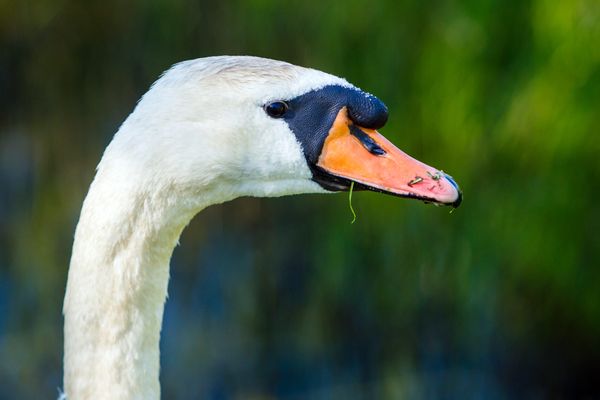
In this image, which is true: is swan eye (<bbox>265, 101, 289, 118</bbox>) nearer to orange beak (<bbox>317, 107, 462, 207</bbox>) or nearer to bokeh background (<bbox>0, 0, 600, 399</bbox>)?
orange beak (<bbox>317, 107, 462, 207</bbox>)

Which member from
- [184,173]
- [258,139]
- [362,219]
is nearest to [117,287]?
[184,173]

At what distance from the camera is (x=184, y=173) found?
7.64 feet

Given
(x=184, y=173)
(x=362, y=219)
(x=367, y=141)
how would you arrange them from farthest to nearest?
(x=362, y=219) → (x=367, y=141) → (x=184, y=173)

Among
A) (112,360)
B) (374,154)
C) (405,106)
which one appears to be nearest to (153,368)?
(112,360)

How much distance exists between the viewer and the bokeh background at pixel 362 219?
467cm

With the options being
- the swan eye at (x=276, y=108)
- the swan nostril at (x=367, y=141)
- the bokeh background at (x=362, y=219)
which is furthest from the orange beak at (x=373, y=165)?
the bokeh background at (x=362, y=219)

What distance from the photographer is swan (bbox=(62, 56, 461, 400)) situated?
2.30 meters

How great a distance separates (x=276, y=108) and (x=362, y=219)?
2.70 meters

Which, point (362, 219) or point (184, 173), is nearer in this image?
point (184, 173)

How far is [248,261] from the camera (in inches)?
223

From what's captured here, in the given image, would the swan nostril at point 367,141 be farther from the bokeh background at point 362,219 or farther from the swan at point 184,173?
the bokeh background at point 362,219

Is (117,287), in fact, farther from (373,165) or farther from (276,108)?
(373,165)

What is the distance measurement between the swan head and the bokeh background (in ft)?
7.80

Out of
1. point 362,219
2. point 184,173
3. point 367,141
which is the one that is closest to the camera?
point 184,173
